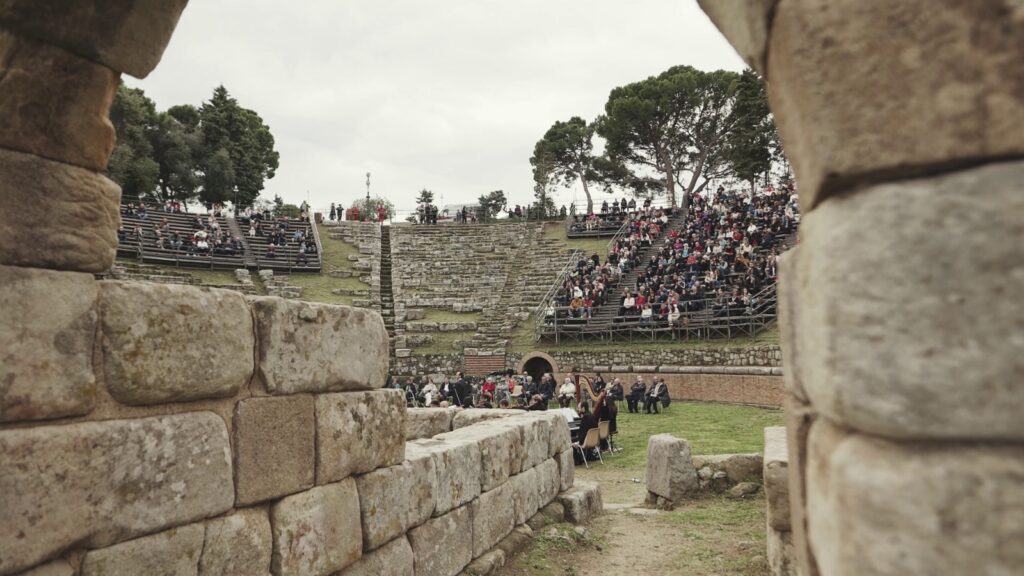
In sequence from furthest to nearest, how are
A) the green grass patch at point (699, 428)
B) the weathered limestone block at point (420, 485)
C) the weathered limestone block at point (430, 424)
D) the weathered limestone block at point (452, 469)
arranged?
the green grass patch at point (699, 428)
the weathered limestone block at point (430, 424)
the weathered limestone block at point (452, 469)
the weathered limestone block at point (420, 485)

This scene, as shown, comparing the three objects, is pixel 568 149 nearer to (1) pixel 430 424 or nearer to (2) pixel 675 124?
(2) pixel 675 124

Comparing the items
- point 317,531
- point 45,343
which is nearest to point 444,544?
point 317,531

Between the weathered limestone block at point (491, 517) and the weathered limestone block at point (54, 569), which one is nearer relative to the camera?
the weathered limestone block at point (54, 569)

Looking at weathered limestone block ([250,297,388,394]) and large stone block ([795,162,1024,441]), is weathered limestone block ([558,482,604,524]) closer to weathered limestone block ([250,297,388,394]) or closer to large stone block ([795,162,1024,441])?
weathered limestone block ([250,297,388,394])

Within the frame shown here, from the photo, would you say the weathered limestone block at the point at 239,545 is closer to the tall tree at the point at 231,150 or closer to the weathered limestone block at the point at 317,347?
the weathered limestone block at the point at 317,347

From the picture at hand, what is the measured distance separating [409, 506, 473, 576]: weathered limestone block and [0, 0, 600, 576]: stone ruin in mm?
629

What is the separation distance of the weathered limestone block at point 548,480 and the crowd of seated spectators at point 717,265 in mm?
14404

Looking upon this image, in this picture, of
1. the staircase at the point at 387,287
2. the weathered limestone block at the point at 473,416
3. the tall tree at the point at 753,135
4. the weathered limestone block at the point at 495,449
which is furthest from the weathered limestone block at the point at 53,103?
the tall tree at the point at 753,135

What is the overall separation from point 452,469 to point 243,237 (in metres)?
30.4

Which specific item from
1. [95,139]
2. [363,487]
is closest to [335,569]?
[363,487]

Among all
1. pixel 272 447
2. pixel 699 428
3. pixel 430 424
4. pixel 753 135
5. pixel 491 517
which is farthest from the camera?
pixel 753 135

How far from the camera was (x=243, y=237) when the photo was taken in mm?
32719

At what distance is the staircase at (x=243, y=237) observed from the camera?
29.8 m

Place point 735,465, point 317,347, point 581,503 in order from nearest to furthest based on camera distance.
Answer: point 317,347 → point 581,503 → point 735,465
